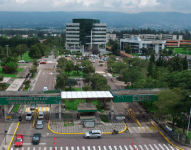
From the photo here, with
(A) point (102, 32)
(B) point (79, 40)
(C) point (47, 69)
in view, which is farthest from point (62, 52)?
(C) point (47, 69)

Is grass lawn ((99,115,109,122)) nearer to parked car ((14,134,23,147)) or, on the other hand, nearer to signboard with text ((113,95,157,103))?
signboard with text ((113,95,157,103))

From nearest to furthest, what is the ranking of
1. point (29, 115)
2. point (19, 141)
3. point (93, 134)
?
1. point (19, 141)
2. point (93, 134)
3. point (29, 115)

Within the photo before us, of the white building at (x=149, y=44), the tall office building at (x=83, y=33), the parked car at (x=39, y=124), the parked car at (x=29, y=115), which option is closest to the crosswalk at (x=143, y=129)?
the parked car at (x=39, y=124)

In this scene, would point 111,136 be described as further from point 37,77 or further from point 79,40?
point 79,40

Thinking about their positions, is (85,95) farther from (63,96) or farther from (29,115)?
(29,115)

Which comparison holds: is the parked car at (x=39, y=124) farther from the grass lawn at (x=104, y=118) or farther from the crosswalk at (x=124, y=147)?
the grass lawn at (x=104, y=118)

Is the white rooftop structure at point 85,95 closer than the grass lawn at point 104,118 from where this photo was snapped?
Yes

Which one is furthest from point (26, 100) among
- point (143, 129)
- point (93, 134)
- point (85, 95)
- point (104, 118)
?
point (143, 129)

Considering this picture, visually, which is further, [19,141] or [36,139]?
[36,139]
